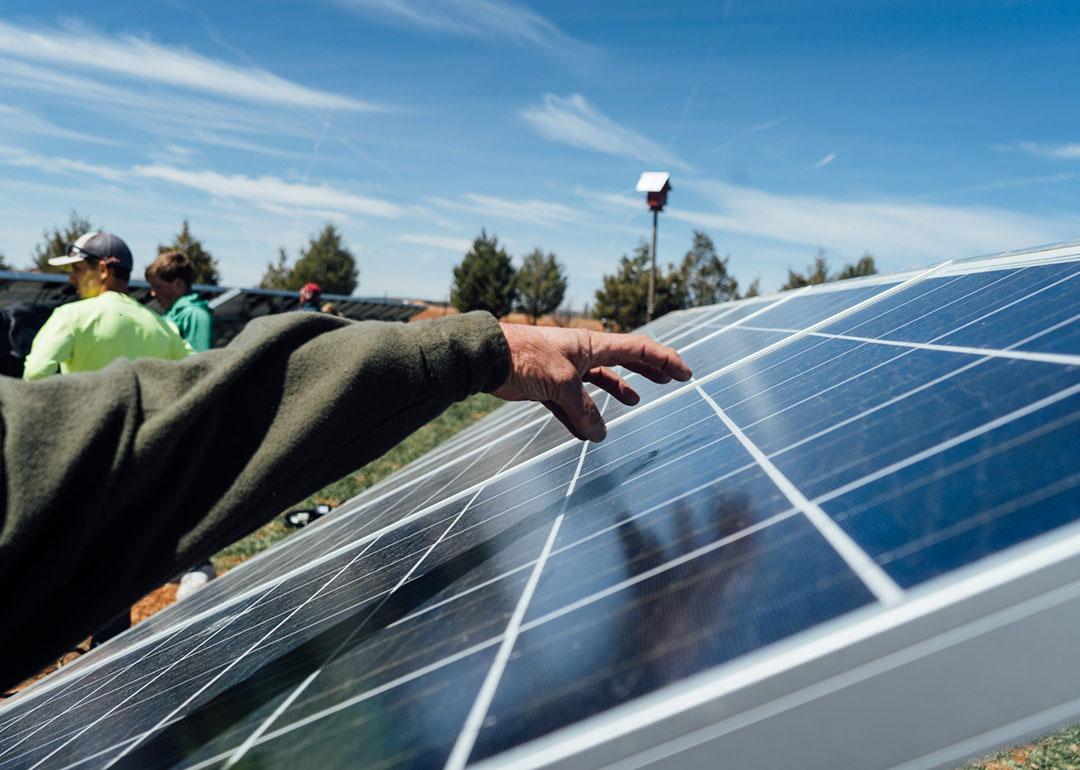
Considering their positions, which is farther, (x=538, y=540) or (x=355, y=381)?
(x=538, y=540)

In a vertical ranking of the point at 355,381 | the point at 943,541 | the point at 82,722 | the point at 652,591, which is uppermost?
the point at 355,381

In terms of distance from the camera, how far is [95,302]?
5891mm

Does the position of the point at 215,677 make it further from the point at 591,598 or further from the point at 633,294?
the point at 633,294

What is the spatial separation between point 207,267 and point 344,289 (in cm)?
1622

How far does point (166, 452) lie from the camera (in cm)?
156

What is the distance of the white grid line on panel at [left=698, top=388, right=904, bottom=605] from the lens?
1.01 metres

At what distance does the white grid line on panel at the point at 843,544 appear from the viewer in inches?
39.6

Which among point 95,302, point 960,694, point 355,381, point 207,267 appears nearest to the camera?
point 960,694

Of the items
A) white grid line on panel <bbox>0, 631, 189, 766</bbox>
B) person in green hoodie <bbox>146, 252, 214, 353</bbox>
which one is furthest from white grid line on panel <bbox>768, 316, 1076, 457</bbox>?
person in green hoodie <bbox>146, 252, 214, 353</bbox>

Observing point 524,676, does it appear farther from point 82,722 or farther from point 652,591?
point 82,722

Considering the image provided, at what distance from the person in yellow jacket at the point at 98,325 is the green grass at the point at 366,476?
5.41ft

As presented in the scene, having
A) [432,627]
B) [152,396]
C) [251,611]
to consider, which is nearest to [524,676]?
[432,627]

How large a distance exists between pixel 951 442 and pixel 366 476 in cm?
1261

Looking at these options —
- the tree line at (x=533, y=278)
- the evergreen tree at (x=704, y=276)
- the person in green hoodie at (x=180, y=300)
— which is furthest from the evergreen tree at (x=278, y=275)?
the person in green hoodie at (x=180, y=300)
